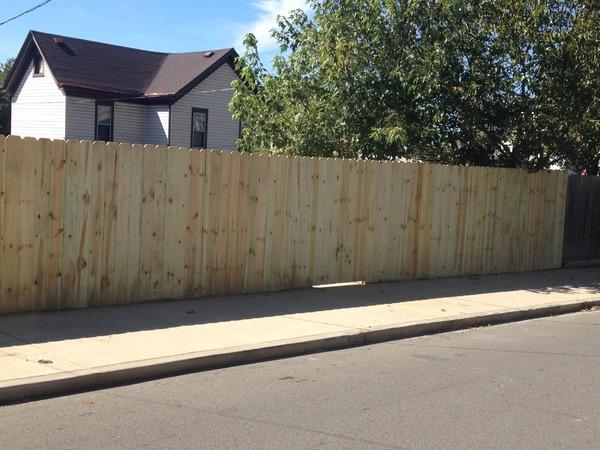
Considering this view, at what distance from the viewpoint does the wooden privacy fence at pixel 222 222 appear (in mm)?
8258

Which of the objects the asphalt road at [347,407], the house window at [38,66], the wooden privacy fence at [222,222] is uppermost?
the house window at [38,66]

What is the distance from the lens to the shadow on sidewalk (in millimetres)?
7672

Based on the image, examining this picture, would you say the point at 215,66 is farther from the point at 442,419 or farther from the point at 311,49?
the point at 442,419

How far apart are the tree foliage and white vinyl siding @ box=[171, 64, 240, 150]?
49.7 ft

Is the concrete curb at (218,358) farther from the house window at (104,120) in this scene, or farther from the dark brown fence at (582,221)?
the house window at (104,120)

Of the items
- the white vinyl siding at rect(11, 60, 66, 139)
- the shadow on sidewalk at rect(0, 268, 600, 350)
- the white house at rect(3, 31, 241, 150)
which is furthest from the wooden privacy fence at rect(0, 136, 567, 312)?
the white vinyl siding at rect(11, 60, 66, 139)

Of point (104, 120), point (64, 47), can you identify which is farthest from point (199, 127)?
point (64, 47)

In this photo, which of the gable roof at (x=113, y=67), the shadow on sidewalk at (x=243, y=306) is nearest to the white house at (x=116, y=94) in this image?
the gable roof at (x=113, y=67)

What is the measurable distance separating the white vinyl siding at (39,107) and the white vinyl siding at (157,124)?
3.44 m

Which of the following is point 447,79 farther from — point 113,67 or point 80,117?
point 113,67

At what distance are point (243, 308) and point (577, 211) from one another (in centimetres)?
953

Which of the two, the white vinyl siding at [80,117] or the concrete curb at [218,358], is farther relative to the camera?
the white vinyl siding at [80,117]

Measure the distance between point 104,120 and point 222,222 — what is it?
1940 cm

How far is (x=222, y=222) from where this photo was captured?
9914mm
